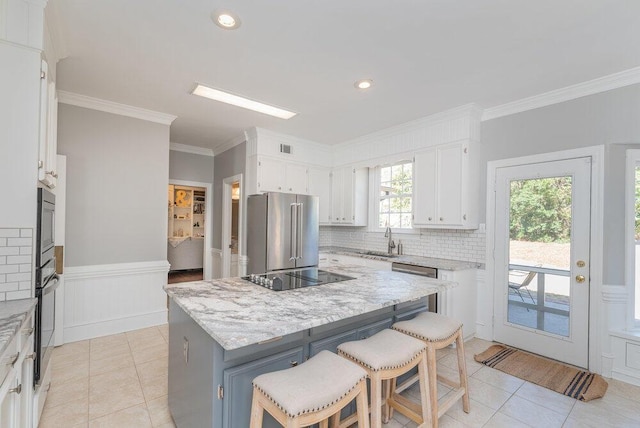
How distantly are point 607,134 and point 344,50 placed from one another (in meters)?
2.52

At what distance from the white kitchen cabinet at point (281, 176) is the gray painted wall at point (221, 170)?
0.41m

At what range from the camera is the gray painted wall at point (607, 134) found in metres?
2.63

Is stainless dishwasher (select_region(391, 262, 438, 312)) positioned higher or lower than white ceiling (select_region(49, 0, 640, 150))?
lower

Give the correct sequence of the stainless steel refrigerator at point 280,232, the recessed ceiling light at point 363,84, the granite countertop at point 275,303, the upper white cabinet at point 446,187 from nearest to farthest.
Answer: the granite countertop at point 275,303 → the recessed ceiling light at point 363,84 → the upper white cabinet at point 446,187 → the stainless steel refrigerator at point 280,232

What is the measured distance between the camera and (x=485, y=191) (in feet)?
11.4

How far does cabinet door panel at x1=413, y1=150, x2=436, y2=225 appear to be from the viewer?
3.72m

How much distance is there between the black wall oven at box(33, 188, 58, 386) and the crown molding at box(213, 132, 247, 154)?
9.16 feet

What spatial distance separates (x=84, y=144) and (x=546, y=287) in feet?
17.0

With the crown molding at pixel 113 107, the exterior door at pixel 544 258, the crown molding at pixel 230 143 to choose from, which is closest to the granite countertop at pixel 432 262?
the exterior door at pixel 544 258

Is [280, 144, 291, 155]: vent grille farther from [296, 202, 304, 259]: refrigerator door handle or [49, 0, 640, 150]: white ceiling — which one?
[49, 0, 640, 150]: white ceiling

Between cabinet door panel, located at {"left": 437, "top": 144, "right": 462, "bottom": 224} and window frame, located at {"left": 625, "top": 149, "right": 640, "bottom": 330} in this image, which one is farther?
cabinet door panel, located at {"left": 437, "top": 144, "right": 462, "bottom": 224}

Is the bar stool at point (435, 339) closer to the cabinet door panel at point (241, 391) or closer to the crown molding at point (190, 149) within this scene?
the cabinet door panel at point (241, 391)

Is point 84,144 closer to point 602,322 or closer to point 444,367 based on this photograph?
point 444,367

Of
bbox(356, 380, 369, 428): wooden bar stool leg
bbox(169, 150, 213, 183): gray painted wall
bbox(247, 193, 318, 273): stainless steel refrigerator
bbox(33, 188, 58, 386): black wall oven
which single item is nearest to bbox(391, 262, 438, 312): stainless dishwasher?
bbox(247, 193, 318, 273): stainless steel refrigerator
